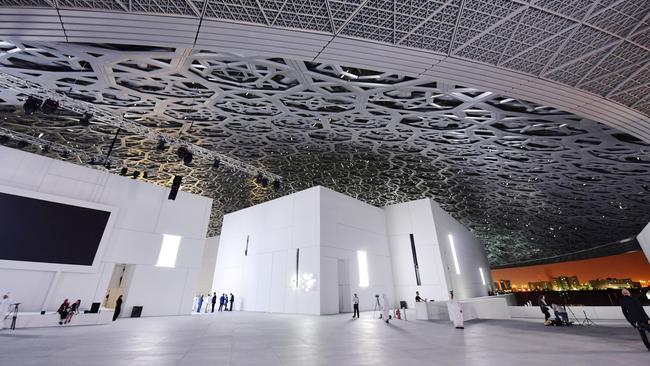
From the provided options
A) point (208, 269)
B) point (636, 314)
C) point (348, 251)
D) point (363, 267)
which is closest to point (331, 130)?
point (348, 251)

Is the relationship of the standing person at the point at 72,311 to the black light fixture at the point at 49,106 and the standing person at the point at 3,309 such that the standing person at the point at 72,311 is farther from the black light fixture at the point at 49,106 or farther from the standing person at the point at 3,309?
the black light fixture at the point at 49,106

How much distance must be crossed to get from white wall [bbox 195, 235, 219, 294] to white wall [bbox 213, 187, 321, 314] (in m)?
11.8

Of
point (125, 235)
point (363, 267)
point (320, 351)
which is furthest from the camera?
point (363, 267)

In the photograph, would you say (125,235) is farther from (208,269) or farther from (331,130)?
(208,269)

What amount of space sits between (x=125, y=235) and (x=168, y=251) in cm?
265

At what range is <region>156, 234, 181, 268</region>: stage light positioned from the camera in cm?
1734

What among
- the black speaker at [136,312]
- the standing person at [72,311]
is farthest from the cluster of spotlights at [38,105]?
the black speaker at [136,312]

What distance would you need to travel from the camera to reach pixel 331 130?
54.5 ft

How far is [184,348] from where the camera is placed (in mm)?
6348

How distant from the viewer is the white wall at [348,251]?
720 inches

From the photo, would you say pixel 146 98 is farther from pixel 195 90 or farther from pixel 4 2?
pixel 4 2

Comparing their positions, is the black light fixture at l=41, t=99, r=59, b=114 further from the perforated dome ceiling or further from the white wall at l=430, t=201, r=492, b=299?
the white wall at l=430, t=201, r=492, b=299

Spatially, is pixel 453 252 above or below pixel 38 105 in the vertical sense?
→ below

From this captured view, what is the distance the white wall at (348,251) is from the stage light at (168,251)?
31.2 feet
